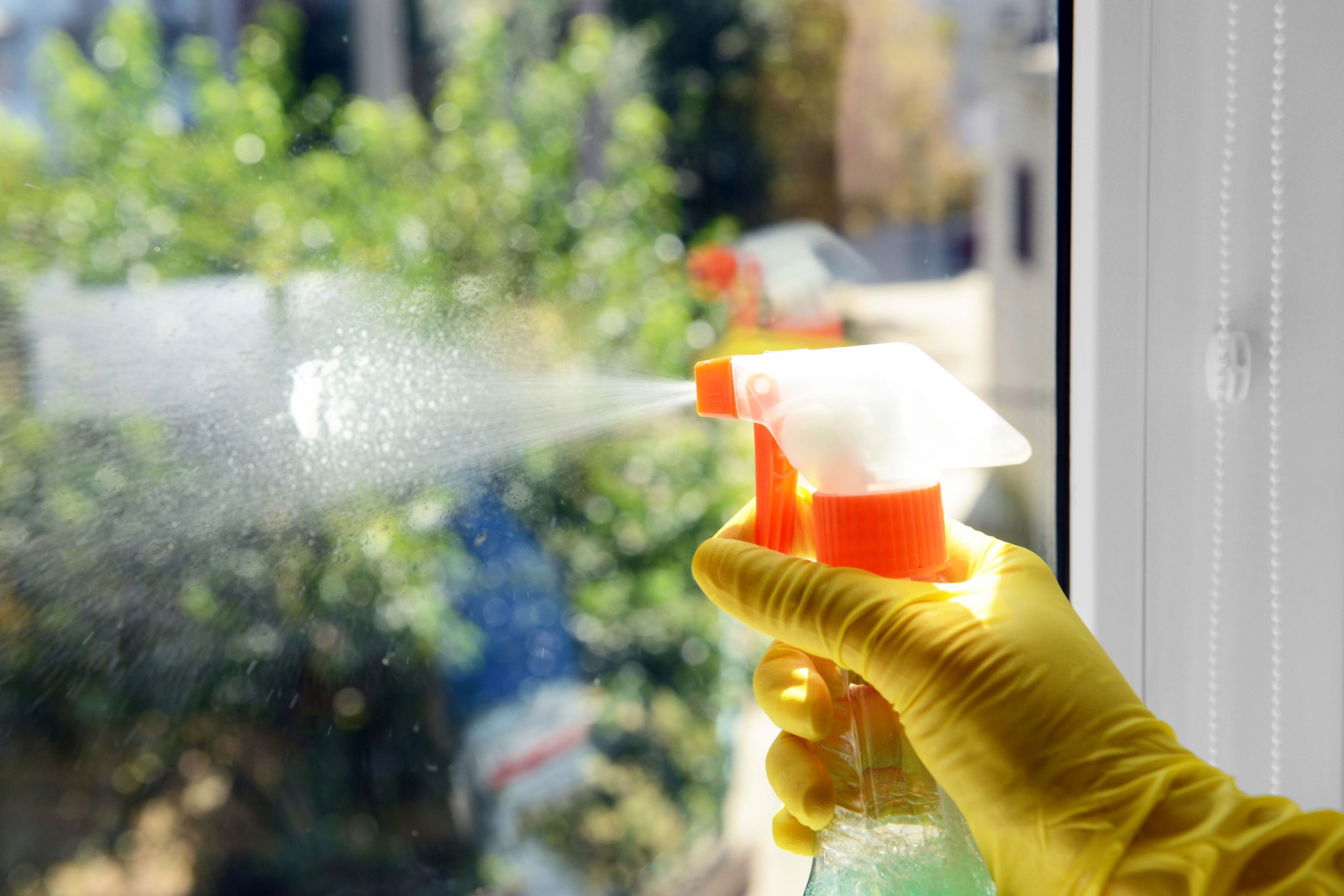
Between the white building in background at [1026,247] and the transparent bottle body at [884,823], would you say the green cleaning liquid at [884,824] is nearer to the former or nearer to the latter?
the transparent bottle body at [884,823]

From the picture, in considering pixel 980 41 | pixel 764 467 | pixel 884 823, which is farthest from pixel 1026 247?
pixel 884 823

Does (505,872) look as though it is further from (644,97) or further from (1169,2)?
(1169,2)

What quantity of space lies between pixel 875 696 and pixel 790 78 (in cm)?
46

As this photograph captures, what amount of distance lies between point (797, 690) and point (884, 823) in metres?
0.08

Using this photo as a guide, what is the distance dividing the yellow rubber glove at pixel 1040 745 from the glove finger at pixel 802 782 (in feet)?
0.23

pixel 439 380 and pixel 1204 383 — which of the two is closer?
pixel 439 380

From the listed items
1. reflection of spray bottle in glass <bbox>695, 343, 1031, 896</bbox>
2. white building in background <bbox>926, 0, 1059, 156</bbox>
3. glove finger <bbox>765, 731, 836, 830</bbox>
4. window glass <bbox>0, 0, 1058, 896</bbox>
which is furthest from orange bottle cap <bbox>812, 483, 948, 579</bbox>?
white building in background <bbox>926, 0, 1059, 156</bbox>

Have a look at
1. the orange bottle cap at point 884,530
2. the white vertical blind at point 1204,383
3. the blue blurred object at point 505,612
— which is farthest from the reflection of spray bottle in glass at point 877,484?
the white vertical blind at point 1204,383

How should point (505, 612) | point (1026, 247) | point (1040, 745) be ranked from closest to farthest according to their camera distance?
point (1040, 745)
point (505, 612)
point (1026, 247)

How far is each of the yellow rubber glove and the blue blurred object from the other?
0.70ft

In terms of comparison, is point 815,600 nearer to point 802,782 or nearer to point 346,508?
point 802,782

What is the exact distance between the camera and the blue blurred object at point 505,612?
0.65m

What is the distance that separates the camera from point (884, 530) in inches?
18.6

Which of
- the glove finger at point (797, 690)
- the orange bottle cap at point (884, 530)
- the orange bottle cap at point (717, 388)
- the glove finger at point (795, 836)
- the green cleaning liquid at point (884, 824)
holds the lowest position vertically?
the glove finger at point (795, 836)
